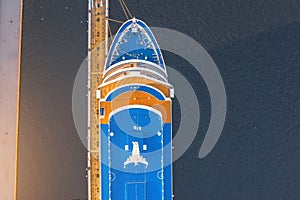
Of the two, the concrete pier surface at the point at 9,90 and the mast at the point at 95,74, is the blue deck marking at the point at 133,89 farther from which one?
the concrete pier surface at the point at 9,90

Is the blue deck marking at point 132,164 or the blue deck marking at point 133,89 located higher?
the blue deck marking at point 133,89

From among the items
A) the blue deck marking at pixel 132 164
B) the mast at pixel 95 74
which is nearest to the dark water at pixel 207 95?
the mast at pixel 95 74

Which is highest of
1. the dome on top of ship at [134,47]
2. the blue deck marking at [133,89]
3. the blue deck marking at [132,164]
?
the dome on top of ship at [134,47]

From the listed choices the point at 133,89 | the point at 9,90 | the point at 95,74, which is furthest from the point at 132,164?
the point at 9,90

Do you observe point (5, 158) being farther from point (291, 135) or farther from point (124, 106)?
point (291, 135)

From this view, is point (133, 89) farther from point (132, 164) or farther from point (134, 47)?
point (132, 164)

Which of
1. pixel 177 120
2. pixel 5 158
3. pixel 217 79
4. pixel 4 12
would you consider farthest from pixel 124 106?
pixel 4 12
